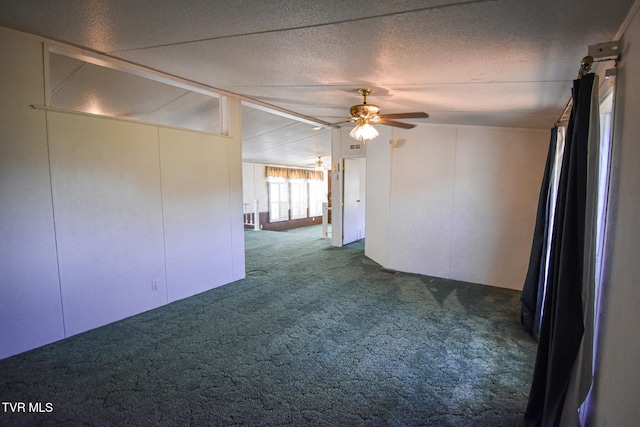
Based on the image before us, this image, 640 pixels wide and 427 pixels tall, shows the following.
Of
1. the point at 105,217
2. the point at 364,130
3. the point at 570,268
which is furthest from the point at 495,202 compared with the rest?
the point at 105,217

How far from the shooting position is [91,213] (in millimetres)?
2961

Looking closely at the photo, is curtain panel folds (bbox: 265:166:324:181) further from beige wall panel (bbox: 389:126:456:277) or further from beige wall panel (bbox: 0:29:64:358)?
beige wall panel (bbox: 0:29:64:358)

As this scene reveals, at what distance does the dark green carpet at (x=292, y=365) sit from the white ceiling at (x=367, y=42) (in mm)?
2088

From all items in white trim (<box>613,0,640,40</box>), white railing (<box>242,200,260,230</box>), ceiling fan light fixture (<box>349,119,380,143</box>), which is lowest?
white railing (<box>242,200,260,230</box>)

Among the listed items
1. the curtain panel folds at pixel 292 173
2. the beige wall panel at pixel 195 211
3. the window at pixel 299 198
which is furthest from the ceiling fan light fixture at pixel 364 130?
the window at pixel 299 198

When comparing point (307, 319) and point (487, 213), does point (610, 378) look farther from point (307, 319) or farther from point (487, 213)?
point (487, 213)

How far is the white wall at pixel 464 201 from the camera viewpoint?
4.05 m

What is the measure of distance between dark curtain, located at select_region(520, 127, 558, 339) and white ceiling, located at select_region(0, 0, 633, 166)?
1.71 feet

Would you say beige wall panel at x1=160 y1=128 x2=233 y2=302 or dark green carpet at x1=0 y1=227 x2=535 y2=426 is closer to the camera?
dark green carpet at x1=0 y1=227 x2=535 y2=426

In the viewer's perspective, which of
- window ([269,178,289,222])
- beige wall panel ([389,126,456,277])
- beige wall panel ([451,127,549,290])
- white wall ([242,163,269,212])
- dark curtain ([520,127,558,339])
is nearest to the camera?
dark curtain ([520,127,558,339])

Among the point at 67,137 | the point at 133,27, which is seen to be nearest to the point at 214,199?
the point at 67,137

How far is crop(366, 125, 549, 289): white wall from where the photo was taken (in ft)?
13.3

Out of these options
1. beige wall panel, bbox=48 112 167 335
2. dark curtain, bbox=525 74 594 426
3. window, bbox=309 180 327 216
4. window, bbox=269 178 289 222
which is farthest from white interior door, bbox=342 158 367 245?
window, bbox=309 180 327 216

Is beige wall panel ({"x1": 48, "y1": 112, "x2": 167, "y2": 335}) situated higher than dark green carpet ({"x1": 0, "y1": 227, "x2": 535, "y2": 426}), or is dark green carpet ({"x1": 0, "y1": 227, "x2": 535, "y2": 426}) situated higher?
beige wall panel ({"x1": 48, "y1": 112, "x2": 167, "y2": 335})
